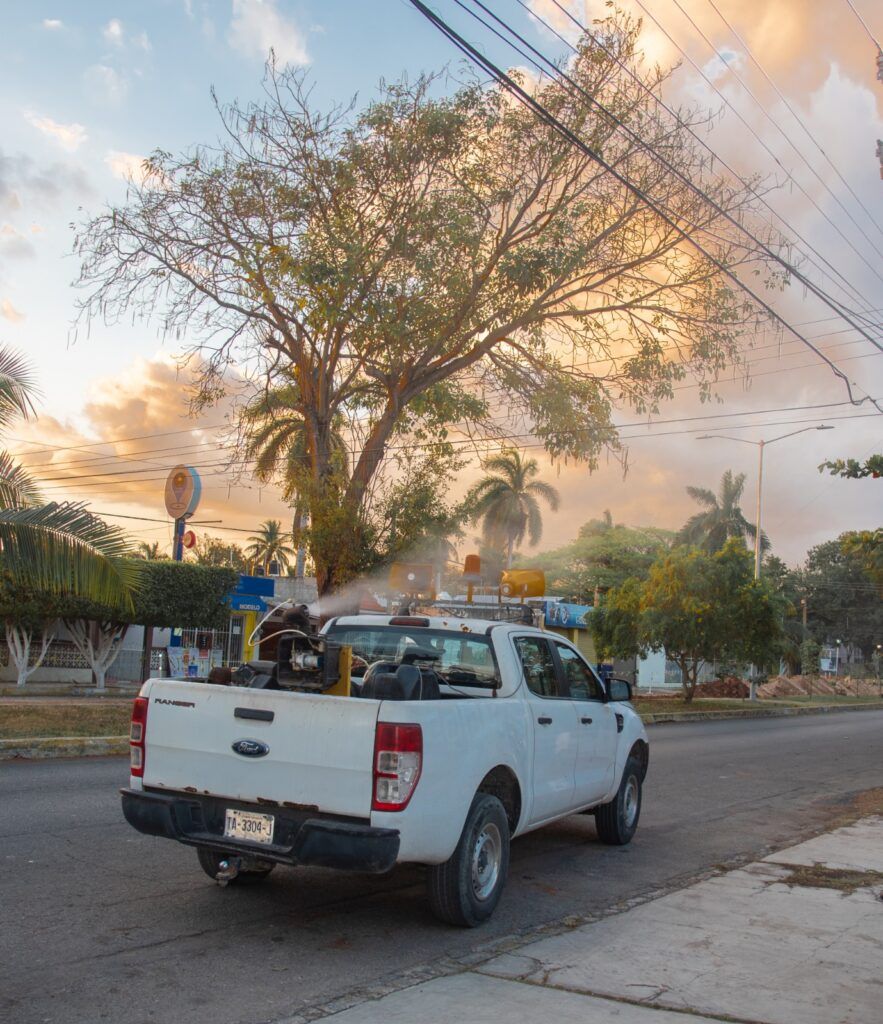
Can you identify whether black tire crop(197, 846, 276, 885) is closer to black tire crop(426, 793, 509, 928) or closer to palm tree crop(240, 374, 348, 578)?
black tire crop(426, 793, 509, 928)

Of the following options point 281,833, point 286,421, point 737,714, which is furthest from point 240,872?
point 737,714

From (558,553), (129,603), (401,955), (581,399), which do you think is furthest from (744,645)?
(558,553)

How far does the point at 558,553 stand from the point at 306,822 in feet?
244

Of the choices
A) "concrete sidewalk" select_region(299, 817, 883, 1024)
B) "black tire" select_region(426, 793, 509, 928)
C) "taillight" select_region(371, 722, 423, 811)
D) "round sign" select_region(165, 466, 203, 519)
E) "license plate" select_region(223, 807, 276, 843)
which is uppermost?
"round sign" select_region(165, 466, 203, 519)

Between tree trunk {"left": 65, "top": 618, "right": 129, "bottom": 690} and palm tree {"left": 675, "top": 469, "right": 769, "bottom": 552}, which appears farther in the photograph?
palm tree {"left": 675, "top": 469, "right": 769, "bottom": 552}

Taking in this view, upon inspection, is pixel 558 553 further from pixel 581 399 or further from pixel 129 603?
pixel 129 603

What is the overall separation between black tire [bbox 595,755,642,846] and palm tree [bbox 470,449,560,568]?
5825 cm

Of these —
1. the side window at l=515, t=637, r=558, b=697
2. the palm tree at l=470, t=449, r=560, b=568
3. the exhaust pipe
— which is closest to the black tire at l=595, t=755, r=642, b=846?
the side window at l=515, t=637, r=558, b=697

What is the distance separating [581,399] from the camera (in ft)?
68.6

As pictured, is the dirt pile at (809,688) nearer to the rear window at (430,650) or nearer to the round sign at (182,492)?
the round sign at (182,492)

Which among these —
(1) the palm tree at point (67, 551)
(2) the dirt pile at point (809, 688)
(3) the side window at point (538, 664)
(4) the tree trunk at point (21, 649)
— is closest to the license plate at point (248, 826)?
(3) the side window at point (538, 664)

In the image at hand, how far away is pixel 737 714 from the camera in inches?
1308

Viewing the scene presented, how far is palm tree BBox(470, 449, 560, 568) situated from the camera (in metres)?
67.7

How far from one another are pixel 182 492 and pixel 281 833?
22.4 m
